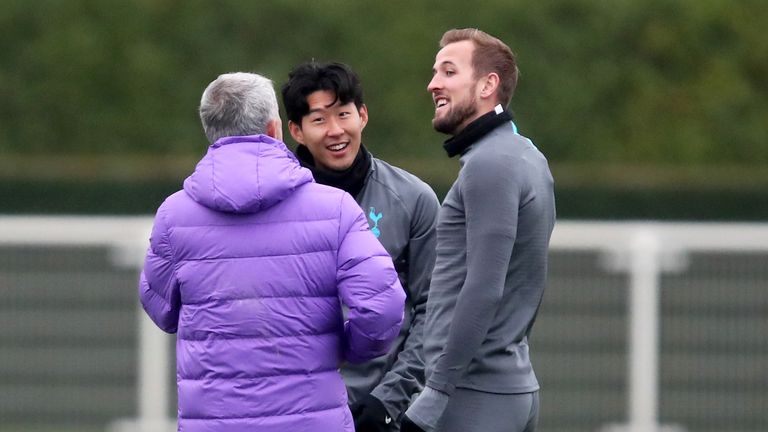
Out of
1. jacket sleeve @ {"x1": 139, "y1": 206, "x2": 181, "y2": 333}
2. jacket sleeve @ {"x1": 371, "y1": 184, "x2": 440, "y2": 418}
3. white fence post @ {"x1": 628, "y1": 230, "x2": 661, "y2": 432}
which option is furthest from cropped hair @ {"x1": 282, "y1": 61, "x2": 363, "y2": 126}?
white fence post @ {"x1": 628, "y1": 230, "x2": 661, "y2": 432}

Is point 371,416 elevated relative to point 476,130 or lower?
lower

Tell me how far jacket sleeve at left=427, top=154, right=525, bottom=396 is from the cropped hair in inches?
23.9

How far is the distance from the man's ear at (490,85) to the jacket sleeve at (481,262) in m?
0.26

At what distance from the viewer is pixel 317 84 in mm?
4203

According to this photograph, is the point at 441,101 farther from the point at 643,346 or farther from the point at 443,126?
the point at 643,346

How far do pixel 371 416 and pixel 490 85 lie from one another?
1030 mm

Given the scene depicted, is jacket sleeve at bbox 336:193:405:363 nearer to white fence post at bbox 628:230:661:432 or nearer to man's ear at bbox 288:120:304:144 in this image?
man's ear at bbox 288:120:304:144

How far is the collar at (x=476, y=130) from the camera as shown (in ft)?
12.7

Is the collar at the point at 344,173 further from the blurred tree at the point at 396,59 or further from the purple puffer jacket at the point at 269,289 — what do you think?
the blurred tree at the point at 396,59

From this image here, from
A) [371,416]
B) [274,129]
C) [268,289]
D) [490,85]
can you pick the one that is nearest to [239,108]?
[274,129]

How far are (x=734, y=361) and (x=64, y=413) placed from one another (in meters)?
3.97

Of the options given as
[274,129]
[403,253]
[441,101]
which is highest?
[441,101]

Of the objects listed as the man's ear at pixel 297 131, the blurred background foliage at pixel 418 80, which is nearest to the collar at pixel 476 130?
the man's ear at pixel 297 131

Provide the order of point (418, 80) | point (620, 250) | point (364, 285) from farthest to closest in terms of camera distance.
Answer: point (620, 250), point (418, 80), point (364, 285)
